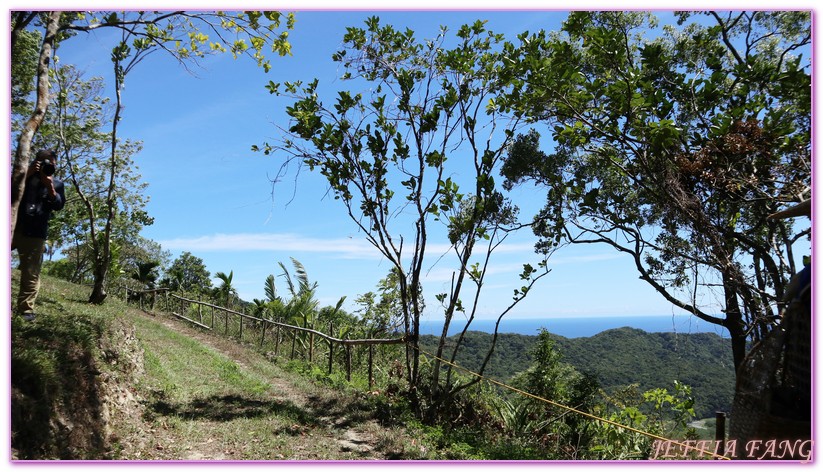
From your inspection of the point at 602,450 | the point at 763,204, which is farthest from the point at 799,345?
the point at 763,204

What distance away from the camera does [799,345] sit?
3.40m

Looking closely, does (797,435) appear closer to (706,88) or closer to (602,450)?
(602,450)

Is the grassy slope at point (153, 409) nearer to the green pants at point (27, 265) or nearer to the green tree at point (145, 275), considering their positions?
the green pants at point (27, 265)

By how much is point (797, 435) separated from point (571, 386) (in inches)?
196

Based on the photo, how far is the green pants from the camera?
223 inches

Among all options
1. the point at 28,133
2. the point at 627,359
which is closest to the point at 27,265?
the point at 28,133

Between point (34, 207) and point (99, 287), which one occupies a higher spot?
point (34, 207)

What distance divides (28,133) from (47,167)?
1849mm

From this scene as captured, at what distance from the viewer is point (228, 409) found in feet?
20.9

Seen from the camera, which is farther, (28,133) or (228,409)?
(228,409)

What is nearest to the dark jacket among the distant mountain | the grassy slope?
the grassy slope

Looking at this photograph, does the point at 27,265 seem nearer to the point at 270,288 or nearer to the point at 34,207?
the point at 34,207

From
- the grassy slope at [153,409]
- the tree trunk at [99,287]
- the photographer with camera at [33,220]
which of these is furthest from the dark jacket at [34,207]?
the tree trunk at [99,287]

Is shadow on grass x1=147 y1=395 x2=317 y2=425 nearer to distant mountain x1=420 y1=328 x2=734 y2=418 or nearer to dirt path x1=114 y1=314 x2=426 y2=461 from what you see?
dirt path x1=114 y1=314 x2=426 y2=461
